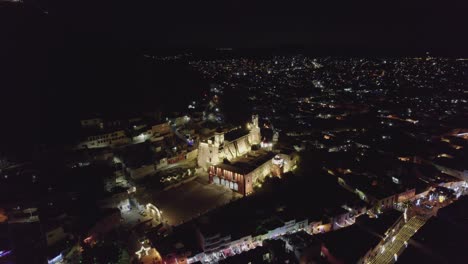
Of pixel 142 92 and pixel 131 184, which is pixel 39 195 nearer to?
pixel 131 184

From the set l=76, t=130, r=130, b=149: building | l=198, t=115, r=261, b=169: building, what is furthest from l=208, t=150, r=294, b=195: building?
l=76, t=130, r=130, b=149: building

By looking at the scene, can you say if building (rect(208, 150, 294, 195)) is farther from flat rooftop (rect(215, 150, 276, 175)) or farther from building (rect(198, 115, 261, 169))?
building (rect(198, 115, 261, 169))

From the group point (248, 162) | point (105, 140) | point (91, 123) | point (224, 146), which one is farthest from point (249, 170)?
point (91, 123)

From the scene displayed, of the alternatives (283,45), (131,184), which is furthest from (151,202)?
(283,45)

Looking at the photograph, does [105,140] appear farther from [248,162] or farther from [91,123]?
[248,162]

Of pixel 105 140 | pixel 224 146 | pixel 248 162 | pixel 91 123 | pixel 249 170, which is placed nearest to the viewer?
pixel 249 170

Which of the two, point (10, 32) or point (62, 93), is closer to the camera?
point (62, 93)

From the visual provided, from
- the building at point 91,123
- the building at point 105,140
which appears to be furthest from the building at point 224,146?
the building at point 91,123

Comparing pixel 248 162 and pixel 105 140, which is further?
pixel 105 140
